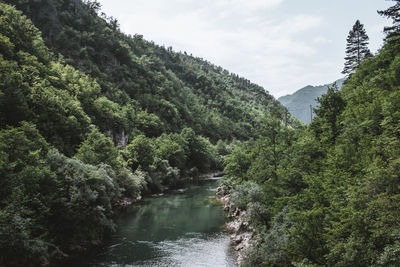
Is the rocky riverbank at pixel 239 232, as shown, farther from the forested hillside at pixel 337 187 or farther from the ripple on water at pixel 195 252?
→ the forested hillside at pixel 337 187

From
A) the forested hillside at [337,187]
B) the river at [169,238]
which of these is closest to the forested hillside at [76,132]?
the river at [169,238]

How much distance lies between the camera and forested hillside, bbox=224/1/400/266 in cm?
1477

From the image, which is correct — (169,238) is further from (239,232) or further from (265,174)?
(265,174)

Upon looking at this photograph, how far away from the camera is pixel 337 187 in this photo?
61.3 feet

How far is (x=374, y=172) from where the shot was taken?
16.0m

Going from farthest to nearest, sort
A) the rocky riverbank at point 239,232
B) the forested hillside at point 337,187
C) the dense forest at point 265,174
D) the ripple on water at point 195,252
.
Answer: the rocky riverbank at point 239,232
the ripple on water at point 195,252
the dense forest at point 265,174
the forested hillside at point 337,187

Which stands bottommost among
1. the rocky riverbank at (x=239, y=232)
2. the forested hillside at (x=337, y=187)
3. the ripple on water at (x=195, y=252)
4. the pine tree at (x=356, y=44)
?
the ripple on water at (x=195, y=252)

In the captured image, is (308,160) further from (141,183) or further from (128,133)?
(128,133)

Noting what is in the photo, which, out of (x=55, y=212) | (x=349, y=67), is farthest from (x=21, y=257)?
(x=349, y=67)

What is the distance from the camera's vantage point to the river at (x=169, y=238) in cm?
2780

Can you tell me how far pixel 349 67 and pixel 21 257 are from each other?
63.1 meters

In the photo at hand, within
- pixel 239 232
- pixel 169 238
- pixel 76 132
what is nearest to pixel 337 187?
pixel 239 232

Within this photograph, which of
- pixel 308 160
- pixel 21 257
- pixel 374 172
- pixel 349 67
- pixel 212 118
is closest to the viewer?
pixel 374 172

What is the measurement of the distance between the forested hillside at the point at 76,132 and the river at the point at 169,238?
3.16 metres
